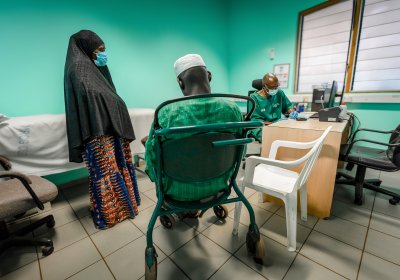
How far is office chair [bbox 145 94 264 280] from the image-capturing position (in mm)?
783

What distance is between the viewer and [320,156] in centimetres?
143

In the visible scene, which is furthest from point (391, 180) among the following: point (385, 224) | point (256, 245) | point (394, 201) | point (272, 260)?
point (256, 245)

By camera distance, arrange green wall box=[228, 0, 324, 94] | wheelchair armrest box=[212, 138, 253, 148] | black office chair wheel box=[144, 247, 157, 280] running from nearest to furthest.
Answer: wheelchair armrest box=[212, 138, 253, 148]
black office chair wheel box=[144, 247, 157, 280]
green wall box=[228, 0, 324, 94]

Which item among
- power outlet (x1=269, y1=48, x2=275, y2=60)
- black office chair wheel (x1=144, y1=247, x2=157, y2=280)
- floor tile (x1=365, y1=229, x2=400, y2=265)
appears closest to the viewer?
black office chair wheel (x1=144, y1=247, x2=157, y2=280)

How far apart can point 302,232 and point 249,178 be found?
2.10ft

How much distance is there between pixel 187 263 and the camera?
1.17 m

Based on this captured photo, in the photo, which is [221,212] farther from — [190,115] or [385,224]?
[385,224]

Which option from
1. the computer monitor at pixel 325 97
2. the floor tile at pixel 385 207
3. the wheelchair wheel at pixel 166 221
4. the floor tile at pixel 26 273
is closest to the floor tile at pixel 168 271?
the wheelchair wheel at pixel 166 221

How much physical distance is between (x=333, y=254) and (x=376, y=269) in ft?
0.69

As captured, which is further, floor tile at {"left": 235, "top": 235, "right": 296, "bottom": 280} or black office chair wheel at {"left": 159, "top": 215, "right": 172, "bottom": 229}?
black office chair wheel at {"left": 159, "top": 215, "right": 172, "bottom": 229}

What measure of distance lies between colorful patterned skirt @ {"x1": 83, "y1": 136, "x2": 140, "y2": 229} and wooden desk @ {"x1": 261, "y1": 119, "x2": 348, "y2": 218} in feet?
4.26

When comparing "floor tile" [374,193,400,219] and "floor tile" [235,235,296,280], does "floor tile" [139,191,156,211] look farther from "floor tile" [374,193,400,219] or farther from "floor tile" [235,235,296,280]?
"floor tile" [374,193,400,219]

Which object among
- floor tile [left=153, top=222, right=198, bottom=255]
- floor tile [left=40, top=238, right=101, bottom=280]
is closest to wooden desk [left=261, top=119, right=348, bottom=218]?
floor tile [left=153, top=222, right=198, bottom=255]

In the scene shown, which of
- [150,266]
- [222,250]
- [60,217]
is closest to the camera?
[150,266]
